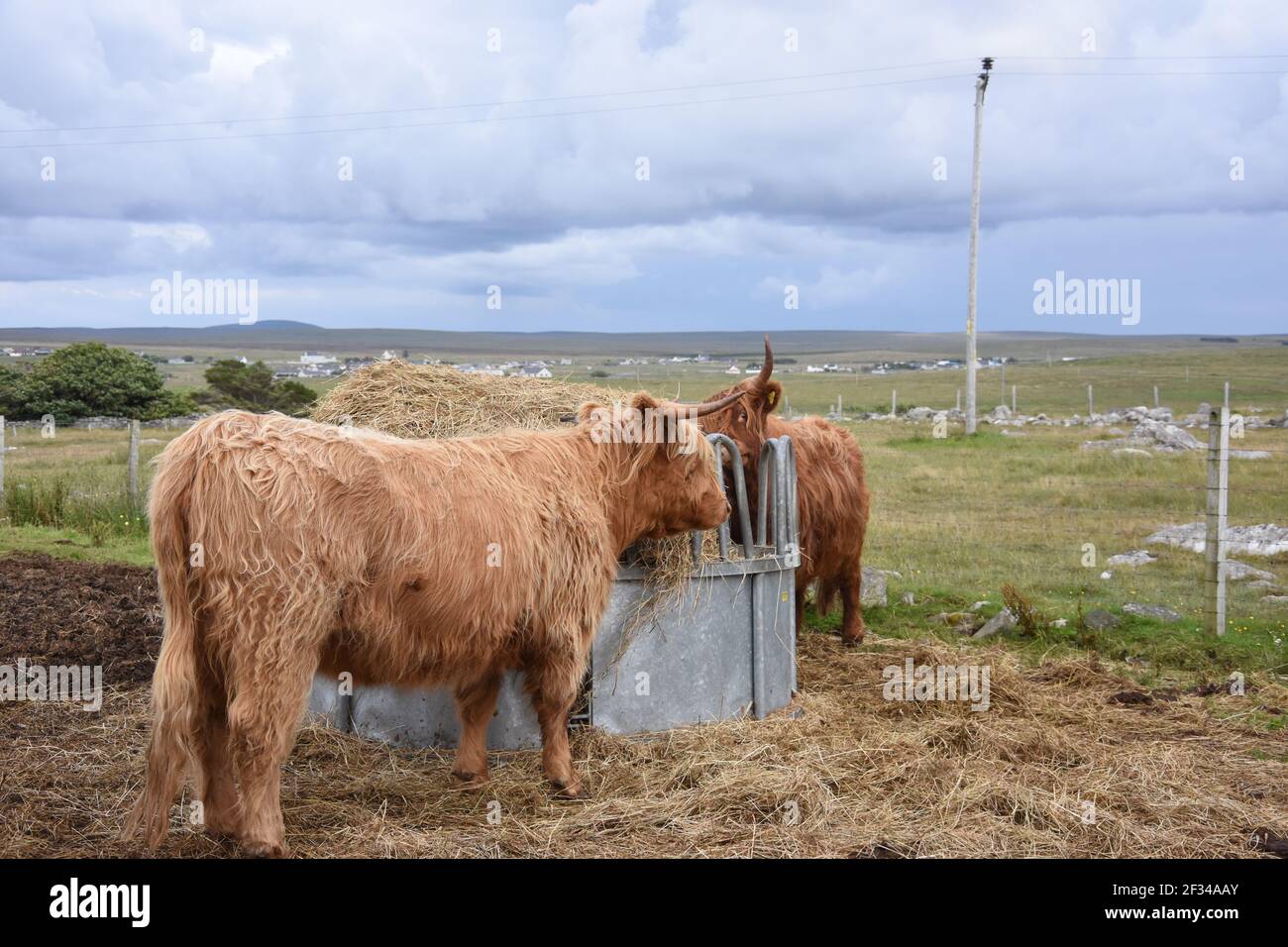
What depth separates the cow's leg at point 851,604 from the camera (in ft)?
27.7

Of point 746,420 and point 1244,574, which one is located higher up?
point 746,420

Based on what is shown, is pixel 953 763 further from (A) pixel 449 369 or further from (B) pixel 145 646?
(B) pixel 145 646

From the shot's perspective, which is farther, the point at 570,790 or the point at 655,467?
the point at 655,467

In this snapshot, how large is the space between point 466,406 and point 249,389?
3124cm

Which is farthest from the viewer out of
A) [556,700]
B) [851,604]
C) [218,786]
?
[851,604]

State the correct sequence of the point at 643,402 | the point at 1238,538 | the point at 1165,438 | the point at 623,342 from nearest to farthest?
1. the point at 643,402
2. the point at 1238,538
3. the point at 1165,438
4. the point at 623,342

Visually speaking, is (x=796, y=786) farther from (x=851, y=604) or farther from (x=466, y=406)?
(x=851, y=604)

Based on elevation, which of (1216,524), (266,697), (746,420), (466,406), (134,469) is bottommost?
(266,697)

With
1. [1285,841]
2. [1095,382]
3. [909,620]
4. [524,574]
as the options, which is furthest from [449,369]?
[1095,382]

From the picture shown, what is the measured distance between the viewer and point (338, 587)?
13.8 ft

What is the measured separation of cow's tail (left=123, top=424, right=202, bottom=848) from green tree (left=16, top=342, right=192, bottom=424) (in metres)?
31.0

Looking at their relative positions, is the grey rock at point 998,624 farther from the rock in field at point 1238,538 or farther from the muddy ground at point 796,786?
the rock in field at point 1238,538

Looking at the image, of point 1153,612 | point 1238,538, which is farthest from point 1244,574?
point 1238,538

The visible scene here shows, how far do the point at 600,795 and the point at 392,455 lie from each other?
186 centimetres
